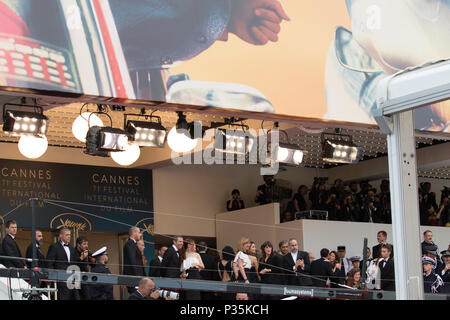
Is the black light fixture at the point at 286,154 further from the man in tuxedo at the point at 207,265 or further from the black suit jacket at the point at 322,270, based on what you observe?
the man in tuxedo at the point at 207,265

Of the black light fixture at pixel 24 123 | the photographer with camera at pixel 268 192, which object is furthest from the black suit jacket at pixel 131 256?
the photographer with camera at pixel 268 192

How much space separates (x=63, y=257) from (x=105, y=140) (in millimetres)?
1493

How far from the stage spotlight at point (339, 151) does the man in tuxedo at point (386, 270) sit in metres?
1.38

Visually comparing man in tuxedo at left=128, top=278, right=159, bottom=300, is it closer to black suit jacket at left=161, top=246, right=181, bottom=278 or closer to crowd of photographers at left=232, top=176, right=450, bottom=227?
black suit jacket at left=161, top=246, right=181, bottom=278

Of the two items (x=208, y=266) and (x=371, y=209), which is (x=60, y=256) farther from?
(x=371, y=209)

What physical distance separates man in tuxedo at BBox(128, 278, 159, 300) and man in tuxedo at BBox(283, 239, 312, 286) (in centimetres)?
263

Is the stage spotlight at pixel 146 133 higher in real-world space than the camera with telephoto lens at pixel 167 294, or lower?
higher

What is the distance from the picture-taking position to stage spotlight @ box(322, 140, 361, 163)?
12.4 m

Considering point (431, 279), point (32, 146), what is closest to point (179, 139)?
point (32, 146)

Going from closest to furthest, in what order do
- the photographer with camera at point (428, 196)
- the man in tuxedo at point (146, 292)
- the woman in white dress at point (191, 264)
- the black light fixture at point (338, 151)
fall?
the man in tuxedo at point (146, 292) < the woman in white dress at point (191, 264) < the black light fixture at point (338, 151) < the photographer with camera at point (428, 196)

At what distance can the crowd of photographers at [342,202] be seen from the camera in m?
17.6

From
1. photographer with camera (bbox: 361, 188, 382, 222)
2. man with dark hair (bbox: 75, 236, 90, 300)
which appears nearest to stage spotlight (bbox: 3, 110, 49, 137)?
man with dark hair (bbox: 75, 236, 90, 300)
